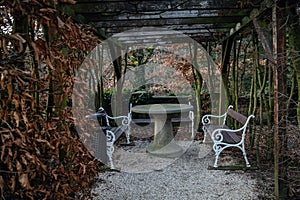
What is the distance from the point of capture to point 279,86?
112 inches

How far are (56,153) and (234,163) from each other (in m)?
3.53

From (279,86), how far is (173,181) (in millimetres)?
1824

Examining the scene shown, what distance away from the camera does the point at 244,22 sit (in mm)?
4168

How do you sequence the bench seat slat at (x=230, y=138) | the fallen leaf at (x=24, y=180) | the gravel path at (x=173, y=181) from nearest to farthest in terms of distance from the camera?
the fallen leaf at (x=24, y=180) → the gravel path at (x=173, y=181) → the bench seat slat at (x=230, y=138)

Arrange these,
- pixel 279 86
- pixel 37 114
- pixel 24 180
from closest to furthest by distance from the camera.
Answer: pixel 24 180 → pixel 37 114 → pixel 279 86

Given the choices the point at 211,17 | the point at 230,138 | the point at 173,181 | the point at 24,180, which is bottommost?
the point at 173,181

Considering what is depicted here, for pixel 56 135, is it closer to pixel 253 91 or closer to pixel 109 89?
pixel 253 91

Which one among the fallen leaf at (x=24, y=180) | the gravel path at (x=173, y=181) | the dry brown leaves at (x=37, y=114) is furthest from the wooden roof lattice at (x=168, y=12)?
the fallen leaf at (x=24, y=180)

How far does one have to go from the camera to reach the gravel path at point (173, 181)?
3.37m

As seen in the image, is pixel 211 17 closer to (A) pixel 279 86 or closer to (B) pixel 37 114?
(A) pixel 279 86

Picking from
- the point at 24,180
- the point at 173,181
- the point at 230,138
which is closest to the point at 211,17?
the point at 230,138

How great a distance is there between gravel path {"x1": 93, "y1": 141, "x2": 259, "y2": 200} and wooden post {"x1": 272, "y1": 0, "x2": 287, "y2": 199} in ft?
1.45

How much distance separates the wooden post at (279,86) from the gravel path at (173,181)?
0.44 m

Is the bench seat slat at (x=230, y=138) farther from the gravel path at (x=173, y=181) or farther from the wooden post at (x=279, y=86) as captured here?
the wooden post at (x=279, y=86)
